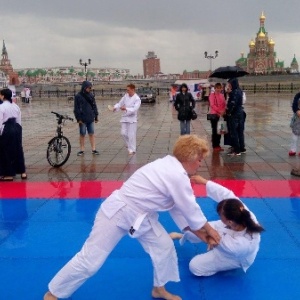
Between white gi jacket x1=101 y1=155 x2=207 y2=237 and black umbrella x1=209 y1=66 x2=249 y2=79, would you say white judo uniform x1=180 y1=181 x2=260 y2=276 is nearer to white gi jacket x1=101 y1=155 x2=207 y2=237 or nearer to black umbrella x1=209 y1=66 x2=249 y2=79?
white gi jacket x1=101 y1=155 x2=207 y2=237

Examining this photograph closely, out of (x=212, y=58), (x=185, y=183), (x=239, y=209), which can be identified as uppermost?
(x=212, y=58)

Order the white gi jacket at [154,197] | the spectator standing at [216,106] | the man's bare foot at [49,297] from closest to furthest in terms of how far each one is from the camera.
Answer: the white gi jacket at [154,197] < the man's bare foot at [49,297] < the spectator standing at [216,106]

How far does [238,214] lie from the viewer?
3514 mm

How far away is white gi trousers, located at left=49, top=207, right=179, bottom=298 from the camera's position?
3.07 m

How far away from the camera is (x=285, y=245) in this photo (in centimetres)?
445

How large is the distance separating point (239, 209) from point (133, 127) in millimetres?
6349

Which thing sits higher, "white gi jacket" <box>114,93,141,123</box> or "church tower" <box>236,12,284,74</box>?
"church tower" <box>236,12,284,74</box>

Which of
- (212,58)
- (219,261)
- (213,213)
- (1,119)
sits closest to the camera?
(219,261)

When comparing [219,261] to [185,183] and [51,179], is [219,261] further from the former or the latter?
[51,179]

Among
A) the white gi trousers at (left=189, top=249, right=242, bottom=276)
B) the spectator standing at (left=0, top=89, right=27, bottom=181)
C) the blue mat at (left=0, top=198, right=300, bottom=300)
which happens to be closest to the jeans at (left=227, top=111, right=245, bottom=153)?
the blue mat at (left=0, top=198, right=300, bottom=300)

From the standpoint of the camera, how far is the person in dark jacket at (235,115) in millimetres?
9156

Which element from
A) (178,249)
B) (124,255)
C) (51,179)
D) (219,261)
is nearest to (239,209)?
(219,261)

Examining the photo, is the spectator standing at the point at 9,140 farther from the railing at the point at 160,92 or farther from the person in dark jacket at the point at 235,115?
the railing at the point at 160,92

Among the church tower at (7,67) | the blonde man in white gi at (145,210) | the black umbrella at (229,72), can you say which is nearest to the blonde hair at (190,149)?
the blonde man in white gi at (145,210)
